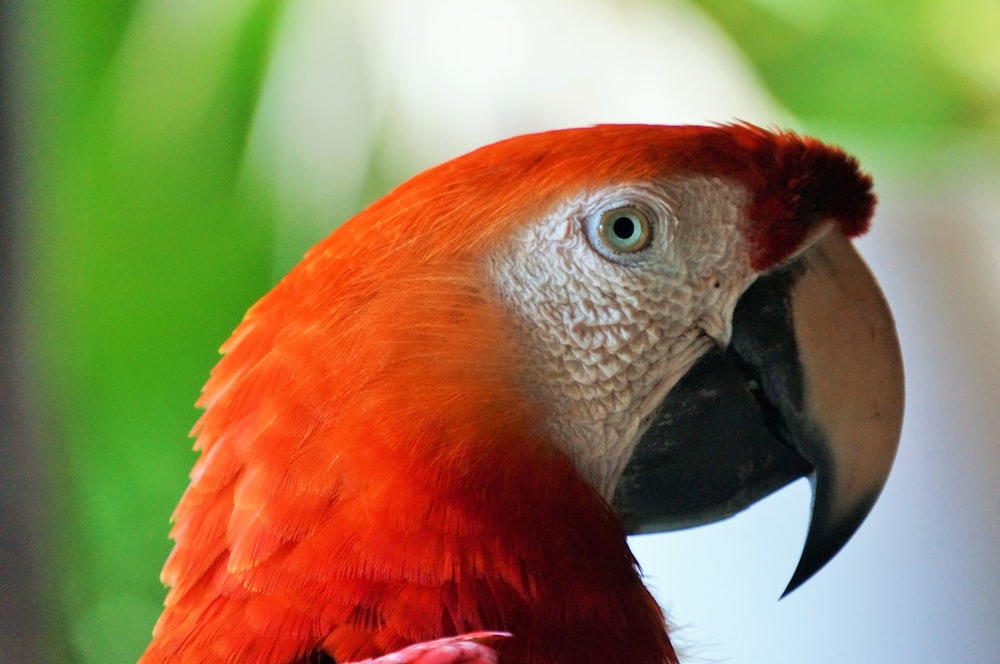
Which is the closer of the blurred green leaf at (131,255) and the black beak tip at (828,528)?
the black beak tip at (828,528)

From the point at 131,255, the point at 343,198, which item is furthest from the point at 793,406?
the point at 131,255

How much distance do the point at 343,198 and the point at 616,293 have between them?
0.68 metres

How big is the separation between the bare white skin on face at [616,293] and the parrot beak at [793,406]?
3 centimetres

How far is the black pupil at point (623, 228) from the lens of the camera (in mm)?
667

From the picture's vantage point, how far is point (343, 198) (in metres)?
1.23

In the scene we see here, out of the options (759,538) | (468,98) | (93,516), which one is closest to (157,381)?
(93,516)

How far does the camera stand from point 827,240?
70cm

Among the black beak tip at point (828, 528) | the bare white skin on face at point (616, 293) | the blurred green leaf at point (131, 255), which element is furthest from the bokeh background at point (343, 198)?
the bare white skin on face at point (616, 293)

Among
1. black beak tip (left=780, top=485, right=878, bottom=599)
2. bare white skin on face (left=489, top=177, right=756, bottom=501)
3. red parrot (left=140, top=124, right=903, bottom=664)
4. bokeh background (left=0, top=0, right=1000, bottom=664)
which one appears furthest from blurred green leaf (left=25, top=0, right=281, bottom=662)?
black beak tip (left=780, top=485, right=878, bottom=599)

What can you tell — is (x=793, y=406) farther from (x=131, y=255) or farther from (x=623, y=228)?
(x=131, y=255)

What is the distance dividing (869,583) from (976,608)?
122 millimetres

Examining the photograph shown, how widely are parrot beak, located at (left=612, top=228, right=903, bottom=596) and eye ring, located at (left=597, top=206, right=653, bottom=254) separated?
0.11 m

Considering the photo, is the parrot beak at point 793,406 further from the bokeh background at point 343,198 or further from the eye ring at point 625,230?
the bokeh background at point 343,198

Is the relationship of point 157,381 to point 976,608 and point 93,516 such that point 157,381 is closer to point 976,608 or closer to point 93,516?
point 93,516
